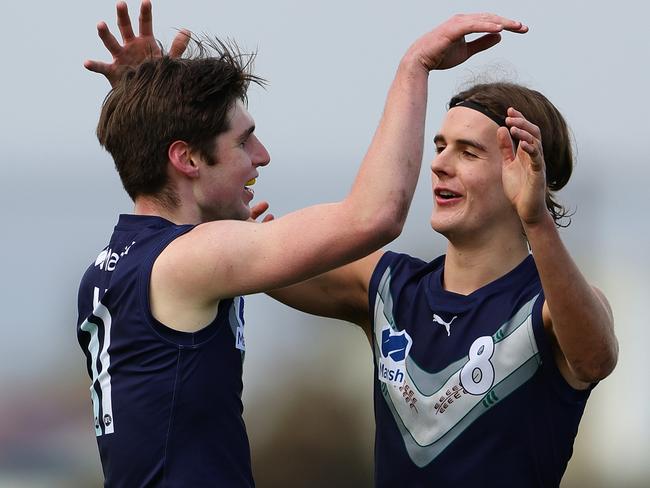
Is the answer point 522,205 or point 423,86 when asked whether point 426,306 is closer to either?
point 522,205

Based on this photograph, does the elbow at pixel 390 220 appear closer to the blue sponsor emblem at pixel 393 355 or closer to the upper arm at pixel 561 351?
the upper arm at pixel 561 351

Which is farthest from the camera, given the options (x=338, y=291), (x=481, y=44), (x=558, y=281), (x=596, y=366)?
(x=338, y=291)

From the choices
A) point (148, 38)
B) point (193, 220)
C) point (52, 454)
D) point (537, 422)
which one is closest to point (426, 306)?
point (537, 422)

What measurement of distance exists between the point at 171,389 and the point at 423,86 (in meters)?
1.20

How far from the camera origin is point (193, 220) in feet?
12.9

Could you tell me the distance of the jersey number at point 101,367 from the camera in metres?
3.79

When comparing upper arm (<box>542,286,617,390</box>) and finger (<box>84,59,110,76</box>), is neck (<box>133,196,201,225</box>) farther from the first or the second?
upper arm (<box>542,286,617,390</box>)

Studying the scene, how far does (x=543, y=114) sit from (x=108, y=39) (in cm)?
164

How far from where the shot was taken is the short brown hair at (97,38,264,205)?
3.86m


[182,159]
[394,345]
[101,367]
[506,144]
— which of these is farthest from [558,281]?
[101,367]

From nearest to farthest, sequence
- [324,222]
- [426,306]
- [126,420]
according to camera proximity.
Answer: [324,222]
[126,420]
[426,306]

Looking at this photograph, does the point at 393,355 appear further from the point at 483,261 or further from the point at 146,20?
the point at 146,20

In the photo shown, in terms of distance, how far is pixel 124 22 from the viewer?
444 cm

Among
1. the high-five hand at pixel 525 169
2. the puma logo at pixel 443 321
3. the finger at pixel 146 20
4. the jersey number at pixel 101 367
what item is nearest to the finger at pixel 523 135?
the high-five hand at pixel 525 169
